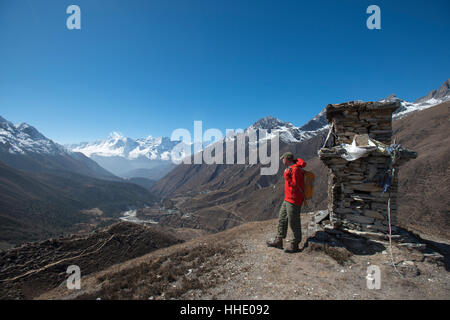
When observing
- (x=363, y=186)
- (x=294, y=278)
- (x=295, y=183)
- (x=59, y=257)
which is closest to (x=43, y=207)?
(x=59, y=257)

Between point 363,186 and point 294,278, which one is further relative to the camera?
point 363,186

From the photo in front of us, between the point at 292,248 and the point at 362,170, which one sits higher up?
the point at 362,170

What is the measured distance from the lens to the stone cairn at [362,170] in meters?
8.20

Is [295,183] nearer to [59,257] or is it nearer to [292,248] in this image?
[292,248]

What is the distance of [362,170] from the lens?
27.8ft

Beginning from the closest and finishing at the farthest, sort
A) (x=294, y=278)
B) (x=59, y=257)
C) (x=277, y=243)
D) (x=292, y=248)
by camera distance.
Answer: (x=294, y=278)
(x=292, y=248)
(x=277, y=243)
(x=59, y=257)

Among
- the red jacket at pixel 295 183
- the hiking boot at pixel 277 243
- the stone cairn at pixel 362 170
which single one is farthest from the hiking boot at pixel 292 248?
the stone cairn at pixel 362 170

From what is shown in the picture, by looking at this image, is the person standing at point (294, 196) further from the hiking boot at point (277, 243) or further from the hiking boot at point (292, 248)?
the hiking boot at point (277, 243)

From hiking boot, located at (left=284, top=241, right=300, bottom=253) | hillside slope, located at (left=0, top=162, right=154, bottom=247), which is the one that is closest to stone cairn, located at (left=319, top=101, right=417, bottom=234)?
hiking boot, located at (left=284, top=241, right=300, bottom=253)

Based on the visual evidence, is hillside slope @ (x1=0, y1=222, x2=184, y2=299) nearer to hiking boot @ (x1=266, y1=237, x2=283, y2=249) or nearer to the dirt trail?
the dirt trail

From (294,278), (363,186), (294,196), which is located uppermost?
(363,186)

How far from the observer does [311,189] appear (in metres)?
A: 8.10
